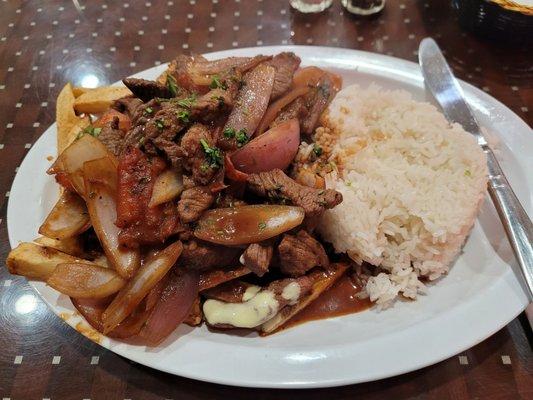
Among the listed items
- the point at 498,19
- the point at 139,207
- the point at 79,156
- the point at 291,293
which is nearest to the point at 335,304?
the point at 291,293

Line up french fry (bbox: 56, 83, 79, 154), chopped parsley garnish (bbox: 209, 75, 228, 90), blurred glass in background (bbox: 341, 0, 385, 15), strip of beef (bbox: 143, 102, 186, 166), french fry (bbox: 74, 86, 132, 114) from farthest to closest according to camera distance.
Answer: blurred glass in background (bbox: 341, 0, 385, 15), french fry (bbox: 74, 86, 132, 114), french fry (bbox: 56, 83, 79, 154), chopped parsley garnish (bbox: 209, 75, 228, 90), strip of beef (bbox: 143, 102, 186, 166)

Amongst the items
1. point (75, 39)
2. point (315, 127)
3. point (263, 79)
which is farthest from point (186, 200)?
point (75, 39)

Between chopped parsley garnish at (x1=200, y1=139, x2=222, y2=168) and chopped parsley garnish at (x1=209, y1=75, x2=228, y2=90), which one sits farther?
chopped parsley garnish at (x1=209, y1=75, x2=228, y2=90)

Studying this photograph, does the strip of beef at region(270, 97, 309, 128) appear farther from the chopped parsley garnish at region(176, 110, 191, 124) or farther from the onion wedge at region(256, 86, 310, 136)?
the chopped parsley garnish at region(176, 110, 191, 124)

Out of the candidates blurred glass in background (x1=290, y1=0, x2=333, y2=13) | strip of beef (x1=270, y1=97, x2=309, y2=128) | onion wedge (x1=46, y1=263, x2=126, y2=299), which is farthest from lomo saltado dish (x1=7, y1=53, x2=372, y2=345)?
blurred glass in background (x1=290, y1=0, x2=333, y2=13)

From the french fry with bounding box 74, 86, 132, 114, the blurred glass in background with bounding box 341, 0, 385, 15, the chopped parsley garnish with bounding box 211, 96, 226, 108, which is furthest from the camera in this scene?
the blurred glass in background with bounding box 341, 0, 385, 15

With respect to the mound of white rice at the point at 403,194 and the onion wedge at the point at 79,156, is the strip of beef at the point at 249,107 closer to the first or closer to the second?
the mound of white rice at the point at 403,194
